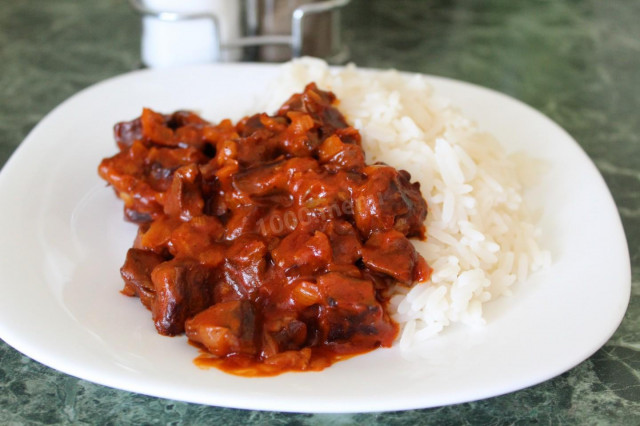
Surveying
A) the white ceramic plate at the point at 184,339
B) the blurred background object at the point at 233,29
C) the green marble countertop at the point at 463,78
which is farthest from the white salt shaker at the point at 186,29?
the white ceramic plate at the point at 184,339

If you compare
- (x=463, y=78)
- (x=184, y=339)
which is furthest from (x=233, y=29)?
(x=184, y=339)

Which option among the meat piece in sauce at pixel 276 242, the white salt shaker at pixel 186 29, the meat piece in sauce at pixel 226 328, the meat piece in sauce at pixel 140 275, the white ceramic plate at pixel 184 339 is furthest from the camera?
the white salt shaker at pixel 186 29

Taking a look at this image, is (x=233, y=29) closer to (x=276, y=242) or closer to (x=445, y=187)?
(x=445, y=187)

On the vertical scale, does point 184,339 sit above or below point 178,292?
below

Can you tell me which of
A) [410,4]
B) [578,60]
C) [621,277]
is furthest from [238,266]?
[410,4]

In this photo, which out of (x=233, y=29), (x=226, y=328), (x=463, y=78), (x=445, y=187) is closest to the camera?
(x=226, y=328)

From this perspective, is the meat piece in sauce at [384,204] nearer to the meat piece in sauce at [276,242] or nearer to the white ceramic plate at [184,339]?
the meat piece in sauce at [276,242]

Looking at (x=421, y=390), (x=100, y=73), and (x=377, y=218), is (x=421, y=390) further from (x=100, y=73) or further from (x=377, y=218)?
(x=100, y=73)
